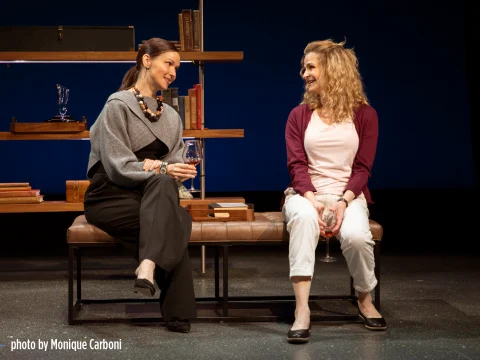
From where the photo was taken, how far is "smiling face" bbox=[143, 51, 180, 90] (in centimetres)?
382

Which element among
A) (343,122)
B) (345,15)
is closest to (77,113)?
(345,15)

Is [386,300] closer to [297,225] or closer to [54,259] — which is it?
[297,225]

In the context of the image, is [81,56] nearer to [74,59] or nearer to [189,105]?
[74,59]

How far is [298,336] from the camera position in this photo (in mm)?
3338

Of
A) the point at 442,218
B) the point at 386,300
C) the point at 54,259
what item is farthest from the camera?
the point at 442,218

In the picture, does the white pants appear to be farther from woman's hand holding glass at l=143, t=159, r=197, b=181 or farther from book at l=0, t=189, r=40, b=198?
book at l=0, t=189, r=40, b=198

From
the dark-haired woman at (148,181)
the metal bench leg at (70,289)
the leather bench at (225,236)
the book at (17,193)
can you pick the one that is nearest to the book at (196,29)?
the dark-haired woman at (148,181)

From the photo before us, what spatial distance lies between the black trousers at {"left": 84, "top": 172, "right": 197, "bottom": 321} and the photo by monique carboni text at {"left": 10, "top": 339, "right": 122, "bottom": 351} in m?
0.32

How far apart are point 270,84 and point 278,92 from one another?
111 millimetres

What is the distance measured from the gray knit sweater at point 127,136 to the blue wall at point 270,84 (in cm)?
379

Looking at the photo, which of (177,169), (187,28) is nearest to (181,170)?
(177,169)

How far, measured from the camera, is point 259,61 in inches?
308

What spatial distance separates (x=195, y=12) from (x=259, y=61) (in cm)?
296

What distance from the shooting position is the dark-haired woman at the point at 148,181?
3.46 m
